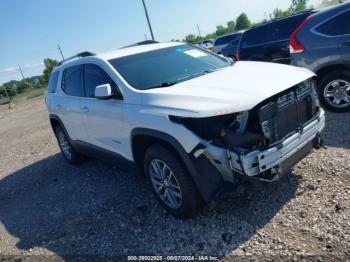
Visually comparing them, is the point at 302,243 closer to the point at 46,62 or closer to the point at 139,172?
the point at 139,172

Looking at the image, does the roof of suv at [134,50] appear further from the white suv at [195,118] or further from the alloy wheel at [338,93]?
the alloy wheel at [338,93]

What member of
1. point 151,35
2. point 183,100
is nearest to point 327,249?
point 183,100

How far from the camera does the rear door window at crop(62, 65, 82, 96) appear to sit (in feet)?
18.6

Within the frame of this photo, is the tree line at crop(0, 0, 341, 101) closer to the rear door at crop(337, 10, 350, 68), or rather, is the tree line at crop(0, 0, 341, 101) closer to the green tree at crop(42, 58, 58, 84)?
the green tree at crop(42, 58, 58, 84)

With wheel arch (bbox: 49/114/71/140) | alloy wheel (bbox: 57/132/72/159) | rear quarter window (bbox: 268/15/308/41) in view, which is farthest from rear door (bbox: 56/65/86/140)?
rear quarter window (bbox: 268/15/308/41)

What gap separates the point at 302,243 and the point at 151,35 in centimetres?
1832

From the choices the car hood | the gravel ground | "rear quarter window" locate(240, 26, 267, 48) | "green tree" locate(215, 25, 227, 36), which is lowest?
"green tree" locate(215, 25, 227, 36)

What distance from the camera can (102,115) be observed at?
481cm

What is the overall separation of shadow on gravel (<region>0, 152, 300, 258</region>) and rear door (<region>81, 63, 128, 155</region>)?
73 cm

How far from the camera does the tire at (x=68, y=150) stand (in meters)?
6.84

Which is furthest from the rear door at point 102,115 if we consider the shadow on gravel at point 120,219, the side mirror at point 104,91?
the shadow on gravel at point 120,219

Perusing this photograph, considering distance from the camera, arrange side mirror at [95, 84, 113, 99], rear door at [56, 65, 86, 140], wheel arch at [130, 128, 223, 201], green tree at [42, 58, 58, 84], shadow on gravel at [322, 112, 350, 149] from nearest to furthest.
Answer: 1. wheel arch at [130, 128, 223, 201]
2. side mirror at [95, 84, 113, 99]
3. shadow on gravel at [322, 112, 350, 149]
4. rear door at [56, 65, 86, 140]
5. green tree at [42, 58, 58, 84]

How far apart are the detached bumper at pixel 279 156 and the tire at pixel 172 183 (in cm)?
61

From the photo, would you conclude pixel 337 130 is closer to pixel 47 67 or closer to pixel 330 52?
pixel 330 52
